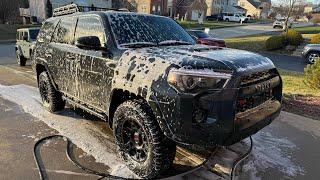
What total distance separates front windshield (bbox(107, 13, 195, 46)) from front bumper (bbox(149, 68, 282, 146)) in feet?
4.31

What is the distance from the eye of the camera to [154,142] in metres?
3.69

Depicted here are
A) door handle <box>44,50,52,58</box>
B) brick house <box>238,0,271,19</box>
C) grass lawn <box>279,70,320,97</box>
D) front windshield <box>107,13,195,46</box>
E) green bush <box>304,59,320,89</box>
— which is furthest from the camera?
brick house <box>238,0,271,19</box>

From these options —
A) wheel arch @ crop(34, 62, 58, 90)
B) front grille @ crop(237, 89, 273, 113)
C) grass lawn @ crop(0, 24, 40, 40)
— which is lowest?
grass lawn @ crop(0, 24, 40, 40)

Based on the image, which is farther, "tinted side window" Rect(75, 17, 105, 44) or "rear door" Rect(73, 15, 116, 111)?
"tinted side window" Rect(75, 17, 105, 44)

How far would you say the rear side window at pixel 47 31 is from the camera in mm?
6230

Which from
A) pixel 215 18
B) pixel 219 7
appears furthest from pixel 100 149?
pixel 219 7

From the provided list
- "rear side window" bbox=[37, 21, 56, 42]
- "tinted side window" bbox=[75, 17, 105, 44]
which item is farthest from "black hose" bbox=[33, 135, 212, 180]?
"rear side window" bbox=[37, 21, 56, 42]

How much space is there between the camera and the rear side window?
20.4 ft

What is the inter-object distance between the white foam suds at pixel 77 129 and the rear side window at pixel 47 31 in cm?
139

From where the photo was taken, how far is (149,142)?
3.73 meters

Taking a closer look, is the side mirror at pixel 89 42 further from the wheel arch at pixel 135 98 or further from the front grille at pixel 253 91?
the front grille at pixel 253 91

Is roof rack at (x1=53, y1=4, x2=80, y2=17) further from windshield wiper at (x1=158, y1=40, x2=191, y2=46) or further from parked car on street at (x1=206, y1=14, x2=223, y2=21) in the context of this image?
parked car on street at (x1=206, y1=14, x2=223, y2=21)

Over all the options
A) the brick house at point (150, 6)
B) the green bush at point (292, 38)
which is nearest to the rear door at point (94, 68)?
the green bush at point (292, 38)

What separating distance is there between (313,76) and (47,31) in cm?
645
